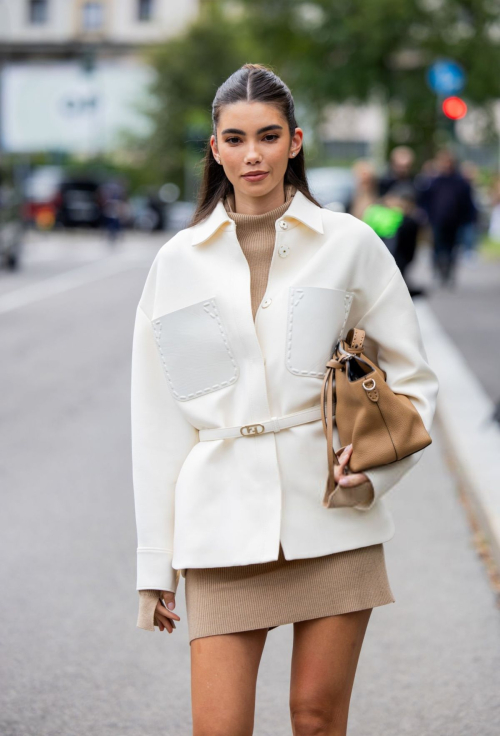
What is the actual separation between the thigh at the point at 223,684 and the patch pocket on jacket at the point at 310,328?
0.58m

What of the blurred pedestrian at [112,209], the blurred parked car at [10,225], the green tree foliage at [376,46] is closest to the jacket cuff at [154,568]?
the blurred parked car at [10,225]

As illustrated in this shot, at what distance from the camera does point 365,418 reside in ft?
8.29

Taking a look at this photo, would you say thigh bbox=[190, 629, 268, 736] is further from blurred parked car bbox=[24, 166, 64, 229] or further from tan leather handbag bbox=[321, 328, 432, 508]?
blurred parked car bbox=[24, 166, 64, 229]

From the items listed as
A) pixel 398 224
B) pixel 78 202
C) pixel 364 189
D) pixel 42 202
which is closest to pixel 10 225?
pixel 364 189

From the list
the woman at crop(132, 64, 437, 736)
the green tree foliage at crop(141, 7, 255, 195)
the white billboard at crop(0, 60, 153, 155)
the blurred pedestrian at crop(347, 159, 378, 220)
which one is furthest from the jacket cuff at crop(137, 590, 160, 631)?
the green tree foliage at crop(141, 7, 255, 195)

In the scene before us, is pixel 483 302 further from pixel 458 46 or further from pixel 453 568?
pixel 458 46

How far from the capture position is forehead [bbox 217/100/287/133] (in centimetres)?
261

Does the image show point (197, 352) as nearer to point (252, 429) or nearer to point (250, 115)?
point (252, 429)

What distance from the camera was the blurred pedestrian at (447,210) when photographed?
18500 mm

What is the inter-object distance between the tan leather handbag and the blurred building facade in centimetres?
2174

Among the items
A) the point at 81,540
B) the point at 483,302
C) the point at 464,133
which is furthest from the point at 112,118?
the point at 81,540

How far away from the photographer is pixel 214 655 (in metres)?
2.49

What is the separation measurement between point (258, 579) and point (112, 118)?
5395 centimetres

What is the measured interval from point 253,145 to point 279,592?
3.18 ft
